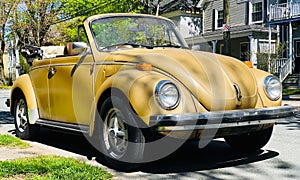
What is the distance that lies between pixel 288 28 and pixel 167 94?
84.0 ft

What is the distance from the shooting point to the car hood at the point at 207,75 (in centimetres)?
501

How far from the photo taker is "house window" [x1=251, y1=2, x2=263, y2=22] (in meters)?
31.0

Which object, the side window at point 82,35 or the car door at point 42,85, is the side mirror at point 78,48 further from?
the car door at point 42,85

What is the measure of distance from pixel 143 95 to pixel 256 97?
1.51m

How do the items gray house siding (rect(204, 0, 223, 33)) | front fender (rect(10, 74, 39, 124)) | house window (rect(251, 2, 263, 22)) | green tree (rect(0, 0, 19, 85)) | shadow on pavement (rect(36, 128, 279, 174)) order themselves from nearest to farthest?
shadow on pavement (rect(36, 128, 279, 174)) < front fender (rect(10, 74, 39, 124)) < house window (rect(251, 2, 263, 22)) < gray house siding (rect(204, 0, 223, 33)) < green tree (rect(0, 0, 19, 85))

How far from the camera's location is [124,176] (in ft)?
16.3

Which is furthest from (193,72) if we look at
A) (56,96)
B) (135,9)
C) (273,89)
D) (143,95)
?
(135,9)

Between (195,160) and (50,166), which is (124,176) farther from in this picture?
(195,160)

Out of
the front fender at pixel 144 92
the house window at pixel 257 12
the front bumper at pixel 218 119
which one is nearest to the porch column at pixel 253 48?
the house window at pixel 257 12

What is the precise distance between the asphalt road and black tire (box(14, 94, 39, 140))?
0.21m

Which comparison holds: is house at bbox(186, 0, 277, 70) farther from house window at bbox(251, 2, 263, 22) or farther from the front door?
the front door

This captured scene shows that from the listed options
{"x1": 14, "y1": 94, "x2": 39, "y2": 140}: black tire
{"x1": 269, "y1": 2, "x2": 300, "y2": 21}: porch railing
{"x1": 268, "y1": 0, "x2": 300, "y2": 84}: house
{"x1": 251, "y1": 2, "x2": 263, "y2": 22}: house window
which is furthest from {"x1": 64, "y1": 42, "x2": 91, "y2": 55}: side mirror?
{"x1": 251, "y1": 2, "x2": 263, "y2": 22}: house window

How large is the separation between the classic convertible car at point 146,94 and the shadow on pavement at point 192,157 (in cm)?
17

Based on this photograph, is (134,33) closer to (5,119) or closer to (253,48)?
(5,119)
